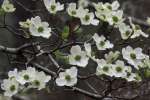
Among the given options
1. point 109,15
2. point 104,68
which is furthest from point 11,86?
point 109,15

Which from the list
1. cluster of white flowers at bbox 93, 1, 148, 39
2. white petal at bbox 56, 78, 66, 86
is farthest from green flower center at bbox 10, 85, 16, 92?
cluster of white flowers at bbox 93, 1, 148, 39

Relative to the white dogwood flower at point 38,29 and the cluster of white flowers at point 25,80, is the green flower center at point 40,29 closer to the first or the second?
the white dogwood flower at point 38,29

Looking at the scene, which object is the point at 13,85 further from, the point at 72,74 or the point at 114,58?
the point at 114,58

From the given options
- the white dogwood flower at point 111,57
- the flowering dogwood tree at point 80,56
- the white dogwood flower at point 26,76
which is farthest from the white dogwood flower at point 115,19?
the white dogwood flower at point 26,76

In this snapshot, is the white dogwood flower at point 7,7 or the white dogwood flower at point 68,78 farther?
the white dogwood flower at point 7,7

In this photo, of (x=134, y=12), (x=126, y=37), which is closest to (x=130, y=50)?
(x=126, y=37)

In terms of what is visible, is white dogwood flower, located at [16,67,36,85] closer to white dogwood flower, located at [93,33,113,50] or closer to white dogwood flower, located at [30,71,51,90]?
white dogwood flower, located at [30,71,51,90]
